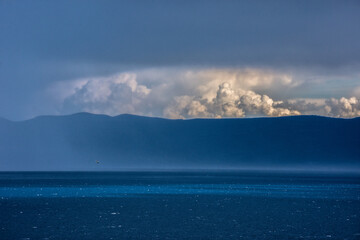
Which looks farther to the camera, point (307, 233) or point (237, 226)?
point (237, 226)

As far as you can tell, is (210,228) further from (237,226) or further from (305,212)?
(305,212)

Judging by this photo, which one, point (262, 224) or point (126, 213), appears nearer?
point (262, 224)

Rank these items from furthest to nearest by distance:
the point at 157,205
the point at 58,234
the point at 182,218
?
the point at 157,205 → the point at 182,218 → the point at 58,234

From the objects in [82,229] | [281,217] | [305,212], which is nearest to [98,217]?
[82,229]

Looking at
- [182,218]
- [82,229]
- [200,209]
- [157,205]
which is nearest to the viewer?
[82,229]

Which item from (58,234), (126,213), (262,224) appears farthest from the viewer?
(126,213)

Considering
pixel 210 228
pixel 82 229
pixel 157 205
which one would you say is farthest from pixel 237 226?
pixel 157 205

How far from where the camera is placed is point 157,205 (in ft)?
274

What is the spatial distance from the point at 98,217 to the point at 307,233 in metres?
24.8

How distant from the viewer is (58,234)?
51469 mm

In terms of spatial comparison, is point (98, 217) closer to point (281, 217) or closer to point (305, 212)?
point (281, 217)

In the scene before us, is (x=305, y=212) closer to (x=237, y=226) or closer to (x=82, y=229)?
(x=237, y=226)

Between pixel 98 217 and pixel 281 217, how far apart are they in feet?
69.4

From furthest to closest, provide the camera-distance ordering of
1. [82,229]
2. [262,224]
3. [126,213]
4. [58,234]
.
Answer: [126,213] → [262,224] → [82,229] → [58,234]
